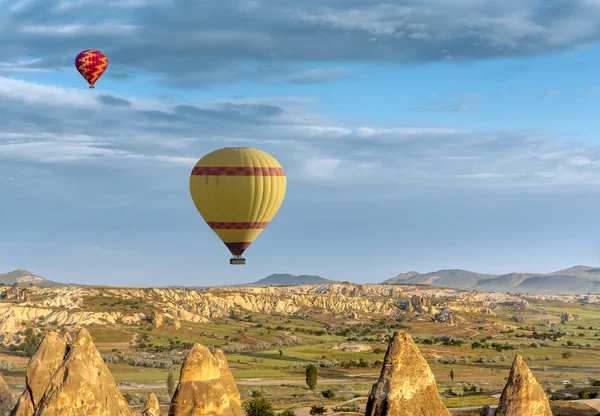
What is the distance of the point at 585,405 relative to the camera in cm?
6950

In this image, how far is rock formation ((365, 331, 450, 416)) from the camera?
2523 centimetres

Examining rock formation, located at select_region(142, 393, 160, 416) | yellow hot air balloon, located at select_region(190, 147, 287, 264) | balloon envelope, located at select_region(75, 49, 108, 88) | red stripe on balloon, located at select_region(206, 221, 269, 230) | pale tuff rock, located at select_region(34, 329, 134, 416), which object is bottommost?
rock formation, located at select_region(142, 393, 160, 416)

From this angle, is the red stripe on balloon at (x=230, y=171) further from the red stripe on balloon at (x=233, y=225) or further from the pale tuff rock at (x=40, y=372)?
the pale tuff rock at (x=40, y=372)

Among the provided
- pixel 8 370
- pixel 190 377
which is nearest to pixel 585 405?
pixel 190 377

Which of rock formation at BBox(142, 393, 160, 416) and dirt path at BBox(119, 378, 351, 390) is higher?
rock formation at BBox(142, 393, 160, 416)

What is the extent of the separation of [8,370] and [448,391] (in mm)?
54739

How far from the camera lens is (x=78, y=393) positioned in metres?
24.4

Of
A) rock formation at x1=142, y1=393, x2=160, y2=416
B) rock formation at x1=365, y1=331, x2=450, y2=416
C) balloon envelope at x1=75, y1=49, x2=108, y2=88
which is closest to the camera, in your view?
rock formation at x1=365, y1=331, x2=450, y2=416

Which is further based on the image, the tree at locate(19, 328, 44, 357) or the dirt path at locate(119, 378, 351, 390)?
the tree at locate(19, 328, 44, 357)

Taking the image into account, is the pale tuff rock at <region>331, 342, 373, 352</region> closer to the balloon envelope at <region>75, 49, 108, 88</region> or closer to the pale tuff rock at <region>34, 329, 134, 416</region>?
the balloon envelope at <region>75, 49, 108, 88</region>

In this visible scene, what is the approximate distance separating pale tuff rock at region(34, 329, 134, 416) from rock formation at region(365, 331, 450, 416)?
7813mm

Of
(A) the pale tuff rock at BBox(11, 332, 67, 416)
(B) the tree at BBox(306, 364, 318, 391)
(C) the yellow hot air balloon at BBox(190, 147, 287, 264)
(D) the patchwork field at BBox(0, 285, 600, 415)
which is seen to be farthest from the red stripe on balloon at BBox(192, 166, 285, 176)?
(A) the pale tuff rock at BBox(11, 332, 67, 416)

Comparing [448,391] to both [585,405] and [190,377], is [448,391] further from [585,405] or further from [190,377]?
[190,377]

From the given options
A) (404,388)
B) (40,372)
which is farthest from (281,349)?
(404,388)
